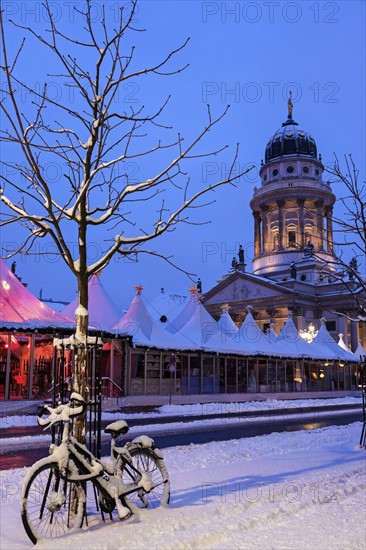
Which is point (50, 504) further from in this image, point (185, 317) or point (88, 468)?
point (185, 317)

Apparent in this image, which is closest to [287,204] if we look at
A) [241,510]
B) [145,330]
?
[145,330]

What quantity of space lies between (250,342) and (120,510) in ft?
114

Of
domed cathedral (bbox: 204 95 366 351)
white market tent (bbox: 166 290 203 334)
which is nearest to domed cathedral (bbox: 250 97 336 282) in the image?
domed cathedral (bbox: 204 95 366 351)

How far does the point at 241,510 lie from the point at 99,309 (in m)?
24.9

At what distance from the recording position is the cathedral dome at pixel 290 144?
99.6 metres

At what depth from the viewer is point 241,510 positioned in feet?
23.5

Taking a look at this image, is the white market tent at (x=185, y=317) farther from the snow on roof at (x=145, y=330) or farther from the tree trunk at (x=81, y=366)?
the tree trunk at (x=81, y=366)

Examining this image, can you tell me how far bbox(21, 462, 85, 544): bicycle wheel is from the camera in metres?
5.92

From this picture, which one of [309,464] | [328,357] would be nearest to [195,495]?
[309,464]

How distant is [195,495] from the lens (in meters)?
7.93

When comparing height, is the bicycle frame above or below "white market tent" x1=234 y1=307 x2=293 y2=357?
below

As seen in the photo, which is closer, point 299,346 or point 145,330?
point 145,330

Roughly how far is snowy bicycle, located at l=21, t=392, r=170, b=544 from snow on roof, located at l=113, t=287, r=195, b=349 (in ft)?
76.6

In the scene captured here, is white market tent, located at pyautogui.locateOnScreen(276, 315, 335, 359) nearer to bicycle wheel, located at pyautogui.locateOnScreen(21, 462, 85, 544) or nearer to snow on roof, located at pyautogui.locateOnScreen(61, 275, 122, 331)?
snow on roof, located at pyautogui.locateOnScreen(61, 275, 122, 331)
